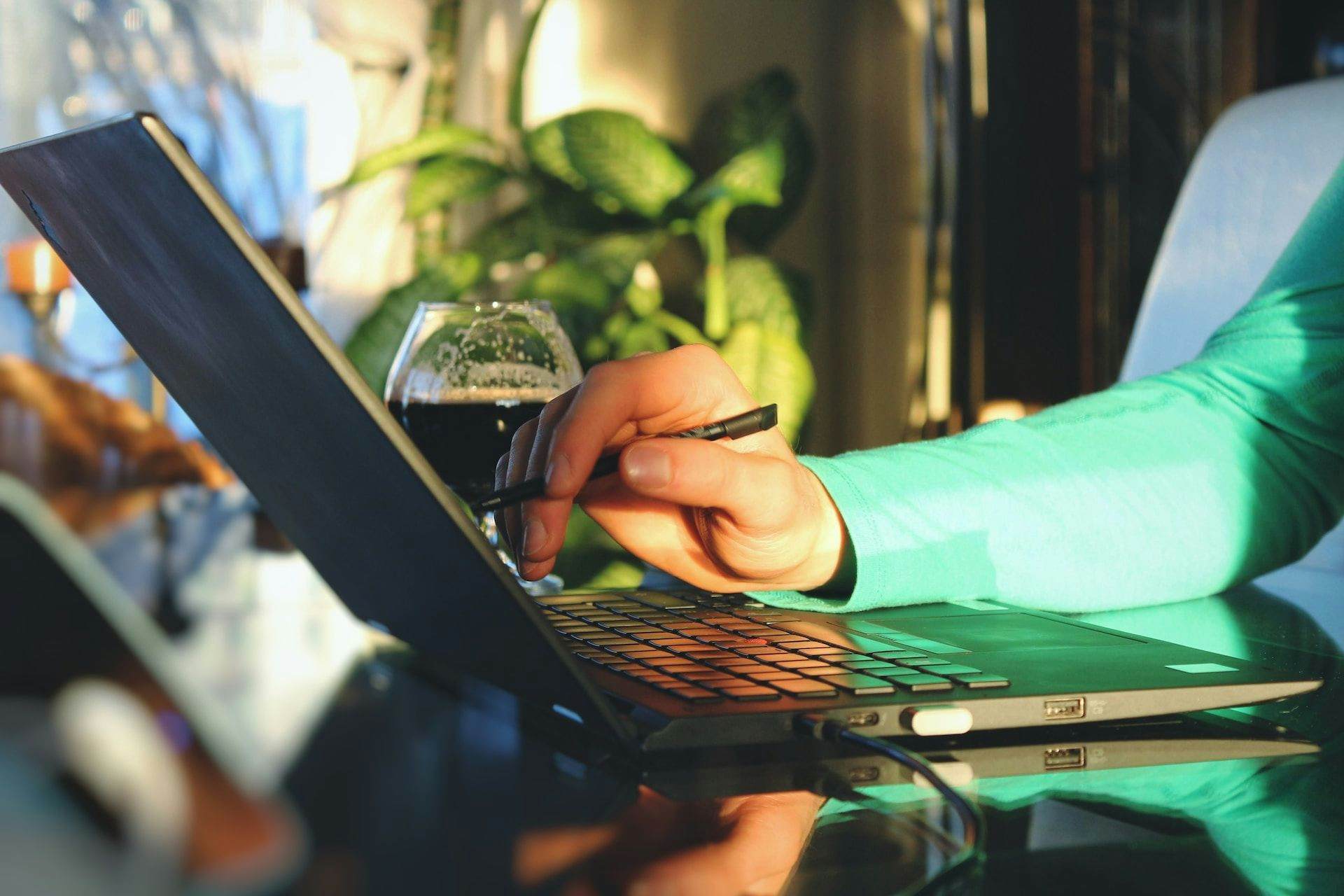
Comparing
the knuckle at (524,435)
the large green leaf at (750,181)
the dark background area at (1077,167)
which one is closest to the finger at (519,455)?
the knuckle at (524,435)

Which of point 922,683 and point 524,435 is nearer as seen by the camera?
point 922,683

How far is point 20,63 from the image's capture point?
→ 2.86 m

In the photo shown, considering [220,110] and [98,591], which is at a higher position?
[220,110]

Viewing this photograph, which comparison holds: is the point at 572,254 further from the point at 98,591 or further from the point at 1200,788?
the point at 1200,788

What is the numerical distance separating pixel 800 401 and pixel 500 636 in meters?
2.14

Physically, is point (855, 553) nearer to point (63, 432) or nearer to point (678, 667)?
point (678, 667)

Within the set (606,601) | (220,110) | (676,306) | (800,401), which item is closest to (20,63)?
(220,110)

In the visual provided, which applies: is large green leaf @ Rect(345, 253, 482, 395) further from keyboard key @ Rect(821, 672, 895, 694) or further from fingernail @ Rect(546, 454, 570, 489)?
keyboard key @ Rect(821, 672, 895, 694)

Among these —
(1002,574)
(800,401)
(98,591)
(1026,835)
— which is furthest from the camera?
(800,401)

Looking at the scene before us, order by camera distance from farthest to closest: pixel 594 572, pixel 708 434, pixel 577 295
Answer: pixel 577 295 < pixel 594 572 < pixel 708 434

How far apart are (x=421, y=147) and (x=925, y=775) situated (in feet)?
8.16

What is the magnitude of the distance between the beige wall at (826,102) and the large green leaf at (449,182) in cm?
35

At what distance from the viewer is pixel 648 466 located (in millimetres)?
507

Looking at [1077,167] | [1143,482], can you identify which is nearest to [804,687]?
[1143,482]
